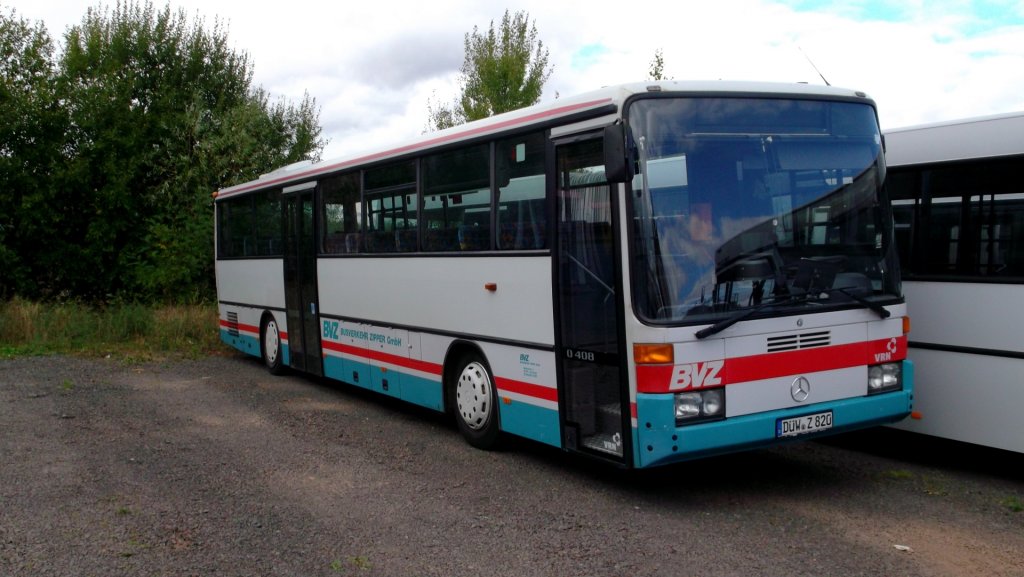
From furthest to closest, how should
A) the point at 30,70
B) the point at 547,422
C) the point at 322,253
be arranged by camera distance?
the point at 30,70 → the point at 322,253 → the point at 547,422

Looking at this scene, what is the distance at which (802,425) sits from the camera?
6867 millimetres

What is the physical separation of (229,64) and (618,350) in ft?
85.6

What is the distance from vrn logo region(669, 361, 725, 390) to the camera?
255 inches

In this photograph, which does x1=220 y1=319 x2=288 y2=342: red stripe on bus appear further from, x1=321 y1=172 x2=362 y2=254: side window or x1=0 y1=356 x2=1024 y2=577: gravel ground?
x1=0 y1=356 x2=1024 y2=577: gravel ground

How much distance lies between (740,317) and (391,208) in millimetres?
5062

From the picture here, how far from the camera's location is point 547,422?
7906 mm

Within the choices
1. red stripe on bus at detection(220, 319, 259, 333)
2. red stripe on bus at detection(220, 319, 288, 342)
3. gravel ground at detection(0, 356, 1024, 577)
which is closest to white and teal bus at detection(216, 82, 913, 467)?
gravel ground at detection(0, 356, 1024, 577)

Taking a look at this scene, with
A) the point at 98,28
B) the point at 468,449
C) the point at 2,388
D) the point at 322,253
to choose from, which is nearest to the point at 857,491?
the point at 468,449

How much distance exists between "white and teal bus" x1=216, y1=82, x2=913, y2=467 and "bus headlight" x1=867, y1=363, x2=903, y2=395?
0.6 inches

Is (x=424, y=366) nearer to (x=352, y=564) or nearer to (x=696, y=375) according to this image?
(x=696, y=375)

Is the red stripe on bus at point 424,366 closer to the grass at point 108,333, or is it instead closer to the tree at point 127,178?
the grass at point 108,333

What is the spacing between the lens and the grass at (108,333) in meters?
17.5

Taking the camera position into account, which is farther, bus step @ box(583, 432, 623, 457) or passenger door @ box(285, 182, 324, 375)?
passenger door @ box(285, 182, 324, 375)

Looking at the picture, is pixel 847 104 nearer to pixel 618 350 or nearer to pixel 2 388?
pixel 618 350
